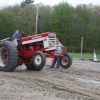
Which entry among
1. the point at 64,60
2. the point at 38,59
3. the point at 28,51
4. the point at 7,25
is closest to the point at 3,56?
the point at 28,51

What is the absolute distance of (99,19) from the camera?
7362 cm

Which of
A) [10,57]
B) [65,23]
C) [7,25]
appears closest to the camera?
[10,57]

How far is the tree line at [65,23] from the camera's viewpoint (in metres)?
72.1

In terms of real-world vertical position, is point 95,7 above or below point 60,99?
above

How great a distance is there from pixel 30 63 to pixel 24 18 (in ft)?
203

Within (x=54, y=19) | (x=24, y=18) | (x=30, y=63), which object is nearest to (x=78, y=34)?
(x=54, y=19)

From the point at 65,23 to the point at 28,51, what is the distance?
6083cm

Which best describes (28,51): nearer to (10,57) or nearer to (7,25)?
(10,57)

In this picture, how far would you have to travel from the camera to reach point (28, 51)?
14.4 meters

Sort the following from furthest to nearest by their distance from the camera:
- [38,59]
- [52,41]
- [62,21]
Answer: [62,21], [52,41], [38,59]

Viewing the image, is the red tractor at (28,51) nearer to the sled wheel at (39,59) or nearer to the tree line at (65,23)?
the sled wheel at (39,59)

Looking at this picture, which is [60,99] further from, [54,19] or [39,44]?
[54,19]

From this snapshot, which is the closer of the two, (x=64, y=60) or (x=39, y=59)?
(x=39, y=59)

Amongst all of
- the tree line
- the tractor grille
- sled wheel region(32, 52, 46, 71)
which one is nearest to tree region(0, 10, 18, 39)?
the tree line
